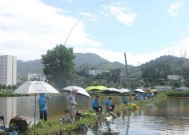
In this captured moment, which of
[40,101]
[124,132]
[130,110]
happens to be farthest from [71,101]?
[130,110]

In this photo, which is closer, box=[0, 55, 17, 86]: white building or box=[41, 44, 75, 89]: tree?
box=[41, 44, 75, 89]: tree

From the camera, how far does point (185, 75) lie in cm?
14838

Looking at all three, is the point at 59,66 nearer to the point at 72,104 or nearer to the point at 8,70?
the point at 72,104

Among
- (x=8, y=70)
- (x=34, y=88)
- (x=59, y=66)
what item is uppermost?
(x=8, y=70)

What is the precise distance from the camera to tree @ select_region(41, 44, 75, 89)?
334 feet

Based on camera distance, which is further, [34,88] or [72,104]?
[72,104]

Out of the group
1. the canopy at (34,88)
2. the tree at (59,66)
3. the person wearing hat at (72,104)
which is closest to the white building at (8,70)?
the tree at (59,66)

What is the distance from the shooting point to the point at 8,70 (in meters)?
181

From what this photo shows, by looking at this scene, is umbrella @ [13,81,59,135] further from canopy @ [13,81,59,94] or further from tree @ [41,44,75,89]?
tree @ [41,44,75,89]

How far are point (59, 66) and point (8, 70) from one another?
8528 centimetres

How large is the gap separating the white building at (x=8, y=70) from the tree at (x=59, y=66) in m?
75.8

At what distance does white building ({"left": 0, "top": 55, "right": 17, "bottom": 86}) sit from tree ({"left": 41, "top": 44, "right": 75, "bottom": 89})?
75841 millimetres

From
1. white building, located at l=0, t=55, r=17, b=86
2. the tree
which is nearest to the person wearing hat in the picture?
the tree

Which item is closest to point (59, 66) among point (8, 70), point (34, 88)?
→ point (8, 70)
